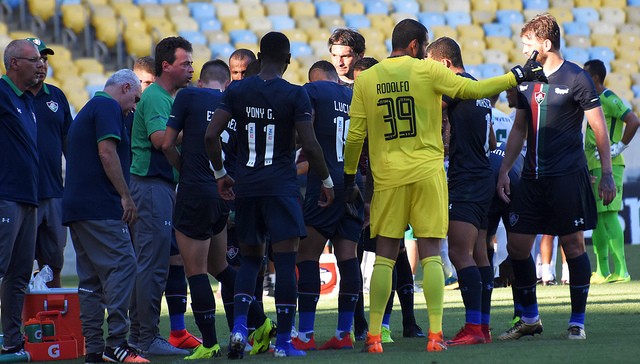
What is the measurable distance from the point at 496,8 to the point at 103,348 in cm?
1901

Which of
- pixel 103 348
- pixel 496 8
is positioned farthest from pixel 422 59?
pixel 496 8

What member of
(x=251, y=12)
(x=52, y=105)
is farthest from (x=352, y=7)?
(x=52, y=105)

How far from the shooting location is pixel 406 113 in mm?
6848

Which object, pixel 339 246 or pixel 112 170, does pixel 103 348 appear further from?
pixel 339 246

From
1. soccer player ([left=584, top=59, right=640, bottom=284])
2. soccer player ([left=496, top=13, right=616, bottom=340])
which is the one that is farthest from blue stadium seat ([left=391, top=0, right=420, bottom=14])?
soccer player ([left=496, top=13, right=616, bottom=340])

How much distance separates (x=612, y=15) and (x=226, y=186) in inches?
777

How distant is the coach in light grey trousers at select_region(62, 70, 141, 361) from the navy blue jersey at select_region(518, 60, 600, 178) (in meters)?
2.81

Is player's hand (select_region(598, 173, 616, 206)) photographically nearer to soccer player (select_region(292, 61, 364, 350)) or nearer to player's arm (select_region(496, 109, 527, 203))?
player's arm (select_region(496, 109, 527, 203))

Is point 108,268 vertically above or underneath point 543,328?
above

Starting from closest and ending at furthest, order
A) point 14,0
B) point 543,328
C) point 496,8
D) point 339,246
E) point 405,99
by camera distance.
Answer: point 405,99, point 339,246, point 543,328, point 14,0, point 496,8

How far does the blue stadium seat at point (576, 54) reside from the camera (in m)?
23.0

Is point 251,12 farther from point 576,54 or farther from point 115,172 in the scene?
point 115,172

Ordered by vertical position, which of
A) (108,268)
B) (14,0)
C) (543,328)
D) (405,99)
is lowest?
(543,328)

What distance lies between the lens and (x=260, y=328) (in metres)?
7.65
